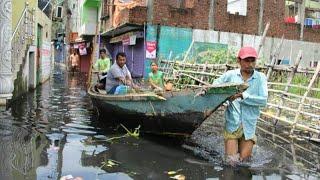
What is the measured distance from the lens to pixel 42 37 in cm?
2227

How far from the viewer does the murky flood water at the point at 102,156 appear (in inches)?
256

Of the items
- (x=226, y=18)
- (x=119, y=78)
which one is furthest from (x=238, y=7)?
(x=119, y=78)

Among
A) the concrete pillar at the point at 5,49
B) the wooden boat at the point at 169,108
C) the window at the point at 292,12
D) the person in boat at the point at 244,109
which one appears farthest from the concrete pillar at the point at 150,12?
the person in boat at the point at 244,109

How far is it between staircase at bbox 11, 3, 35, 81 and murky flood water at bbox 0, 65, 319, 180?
10.0 feet

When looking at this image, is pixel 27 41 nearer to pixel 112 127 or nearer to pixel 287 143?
pixel 112 127

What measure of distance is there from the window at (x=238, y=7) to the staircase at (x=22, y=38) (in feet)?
33.3

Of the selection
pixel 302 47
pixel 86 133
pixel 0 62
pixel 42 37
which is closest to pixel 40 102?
pixel 0 62

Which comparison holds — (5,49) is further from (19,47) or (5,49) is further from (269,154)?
(269,154)

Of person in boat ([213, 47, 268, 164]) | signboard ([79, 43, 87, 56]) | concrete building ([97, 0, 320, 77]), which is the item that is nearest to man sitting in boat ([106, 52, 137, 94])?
person in boat ([213, 47, 268, 164])

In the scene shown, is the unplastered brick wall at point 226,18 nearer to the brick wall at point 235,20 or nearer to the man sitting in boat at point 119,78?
the brick wall at point 235,20

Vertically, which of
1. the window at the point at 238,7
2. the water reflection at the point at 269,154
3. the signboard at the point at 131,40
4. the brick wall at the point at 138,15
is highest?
the window at the point at 238,7

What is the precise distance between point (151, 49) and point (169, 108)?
40.9 feet

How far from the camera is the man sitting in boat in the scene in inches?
413

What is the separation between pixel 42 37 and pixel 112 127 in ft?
43.4
